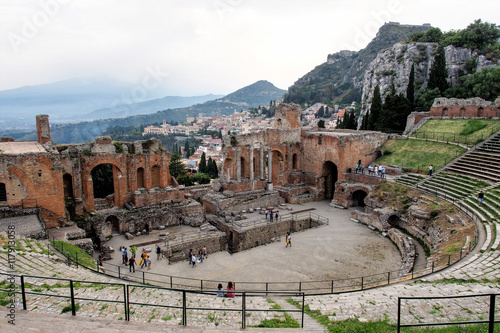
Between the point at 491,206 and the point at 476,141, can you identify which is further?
the point at 476,141

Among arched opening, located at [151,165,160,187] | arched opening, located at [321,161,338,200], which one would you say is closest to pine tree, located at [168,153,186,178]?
arched opening, located at [151,165,160,187]

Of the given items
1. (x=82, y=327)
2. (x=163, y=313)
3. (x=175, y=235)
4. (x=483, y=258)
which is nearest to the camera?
(x=82, y=327)

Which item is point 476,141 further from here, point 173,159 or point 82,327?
point 173,159

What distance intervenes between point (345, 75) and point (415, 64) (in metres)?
120

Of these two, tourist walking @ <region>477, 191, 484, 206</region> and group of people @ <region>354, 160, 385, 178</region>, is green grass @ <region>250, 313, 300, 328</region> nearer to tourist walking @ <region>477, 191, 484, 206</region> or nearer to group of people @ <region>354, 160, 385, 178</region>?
tourist walking @ <region>477, 191, 484, 206</region>

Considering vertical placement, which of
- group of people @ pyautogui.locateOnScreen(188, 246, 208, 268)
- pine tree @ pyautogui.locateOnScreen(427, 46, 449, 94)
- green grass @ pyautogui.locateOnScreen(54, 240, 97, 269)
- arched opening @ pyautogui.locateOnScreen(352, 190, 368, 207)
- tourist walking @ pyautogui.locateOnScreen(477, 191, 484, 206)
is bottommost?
group of people @ pyautogui.locateOnScreen(188, 246, 208, 268)

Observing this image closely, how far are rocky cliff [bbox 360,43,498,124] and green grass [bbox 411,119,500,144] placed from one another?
1772 cm

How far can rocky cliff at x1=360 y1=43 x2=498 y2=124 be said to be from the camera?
170 ft

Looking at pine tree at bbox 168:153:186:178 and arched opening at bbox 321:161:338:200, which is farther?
pine tree at bbox 168:153:186:178

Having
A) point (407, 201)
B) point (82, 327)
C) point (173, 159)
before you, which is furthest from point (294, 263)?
point (173, 159)

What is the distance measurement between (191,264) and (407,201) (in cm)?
1720

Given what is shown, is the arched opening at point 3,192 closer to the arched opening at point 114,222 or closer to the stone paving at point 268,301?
the stone paving at point 268,301

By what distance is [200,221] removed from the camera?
2680 cm

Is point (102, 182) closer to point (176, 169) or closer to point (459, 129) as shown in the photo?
point (176, 169)
